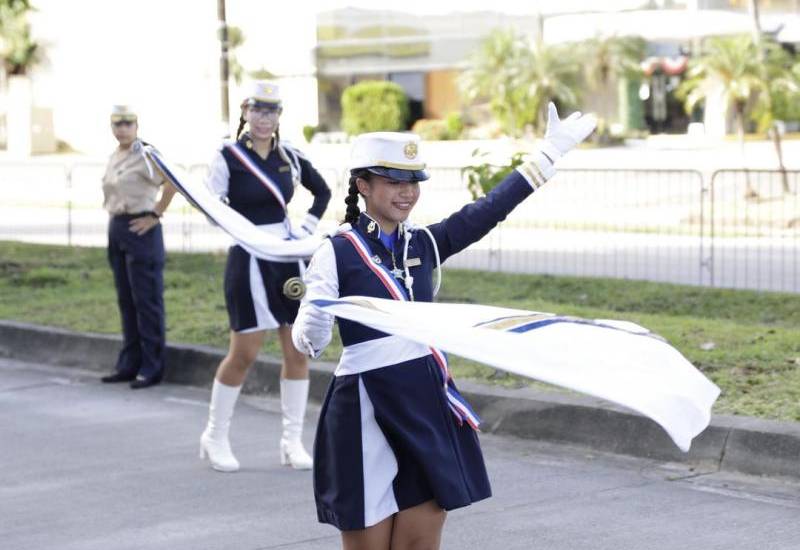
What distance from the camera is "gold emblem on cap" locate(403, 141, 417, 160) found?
4.88m

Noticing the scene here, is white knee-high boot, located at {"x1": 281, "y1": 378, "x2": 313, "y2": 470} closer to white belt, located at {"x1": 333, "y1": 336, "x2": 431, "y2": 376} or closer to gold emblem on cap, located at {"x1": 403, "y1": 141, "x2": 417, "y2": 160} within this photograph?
white belt, located at {"x1": 333, "y1": 336, "x2": 431, "y2": 376}

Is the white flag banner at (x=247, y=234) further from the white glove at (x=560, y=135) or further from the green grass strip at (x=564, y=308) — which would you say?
the white glove at (x=560, y=135)

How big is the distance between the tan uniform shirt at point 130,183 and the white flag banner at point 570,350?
19.4 feet

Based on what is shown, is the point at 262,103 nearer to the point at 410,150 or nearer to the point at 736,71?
the point at 410,150

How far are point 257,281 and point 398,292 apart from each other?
10.6 feet

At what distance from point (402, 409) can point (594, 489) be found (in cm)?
283

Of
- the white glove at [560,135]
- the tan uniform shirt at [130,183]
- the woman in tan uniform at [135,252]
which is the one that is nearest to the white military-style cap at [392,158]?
the white glove at [560,135]

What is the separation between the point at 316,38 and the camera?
5519cm

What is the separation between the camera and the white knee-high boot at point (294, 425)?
813 cm

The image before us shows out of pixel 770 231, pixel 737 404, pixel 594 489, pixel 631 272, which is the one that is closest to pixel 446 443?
pixel 594 489

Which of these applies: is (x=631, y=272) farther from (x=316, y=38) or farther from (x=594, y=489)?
(x=316, y=38)

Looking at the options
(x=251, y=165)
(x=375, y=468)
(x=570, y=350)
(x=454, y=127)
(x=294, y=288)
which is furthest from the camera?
(x=454, y=127)

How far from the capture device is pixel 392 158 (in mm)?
4867

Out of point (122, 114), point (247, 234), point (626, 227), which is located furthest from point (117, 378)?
point (626, 227)
